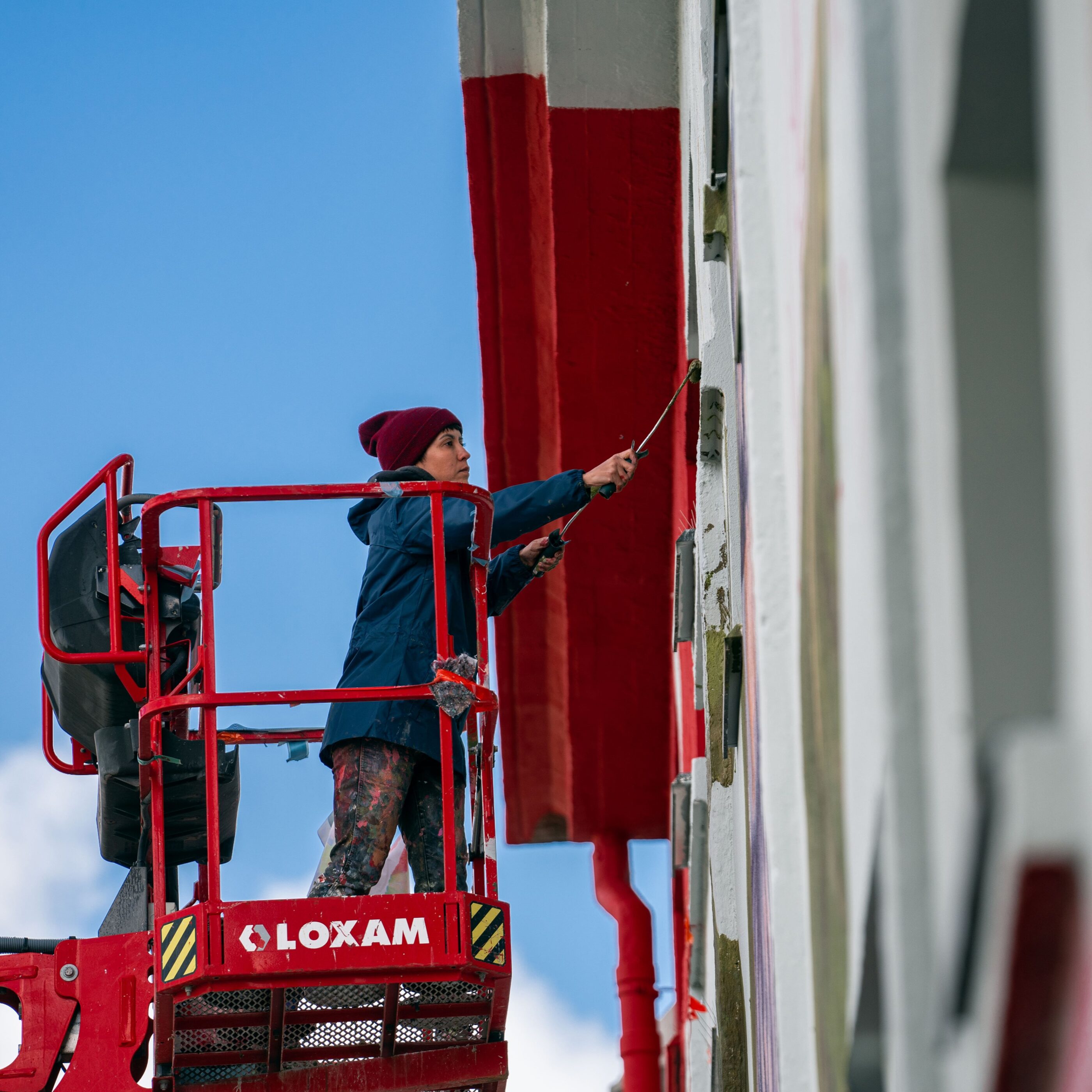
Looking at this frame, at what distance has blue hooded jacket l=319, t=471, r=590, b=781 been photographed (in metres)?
5.14

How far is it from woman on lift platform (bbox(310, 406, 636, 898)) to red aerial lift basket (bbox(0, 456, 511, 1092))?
0.13 metres

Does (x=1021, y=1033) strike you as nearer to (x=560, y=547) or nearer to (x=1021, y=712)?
(x=1021, y=712)

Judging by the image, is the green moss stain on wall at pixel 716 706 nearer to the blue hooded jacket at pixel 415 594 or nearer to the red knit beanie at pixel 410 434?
the blue hooded jacket at pixel 415 594

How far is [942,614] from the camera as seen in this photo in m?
0.89

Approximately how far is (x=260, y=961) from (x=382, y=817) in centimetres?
56

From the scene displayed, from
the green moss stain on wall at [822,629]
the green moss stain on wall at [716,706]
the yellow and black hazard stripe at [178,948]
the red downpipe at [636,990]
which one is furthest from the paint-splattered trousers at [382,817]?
the red downpipe at [636,990]

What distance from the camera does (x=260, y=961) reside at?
15.6 feet

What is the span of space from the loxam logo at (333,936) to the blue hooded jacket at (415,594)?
1.75 ft

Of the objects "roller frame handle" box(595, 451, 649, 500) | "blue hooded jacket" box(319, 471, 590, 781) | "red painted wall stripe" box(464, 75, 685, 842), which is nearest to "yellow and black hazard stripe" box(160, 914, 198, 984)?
"blue hooded jacket" box(319, 471, 590, 781)

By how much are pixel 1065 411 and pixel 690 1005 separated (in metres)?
6.55

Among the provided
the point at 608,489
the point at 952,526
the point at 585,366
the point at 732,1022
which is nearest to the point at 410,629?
the point at 608,489

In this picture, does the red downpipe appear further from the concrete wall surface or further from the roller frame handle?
the concrete wall surface

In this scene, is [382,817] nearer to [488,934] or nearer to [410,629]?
[488,934]

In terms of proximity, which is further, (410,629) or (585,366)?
(585,366)
